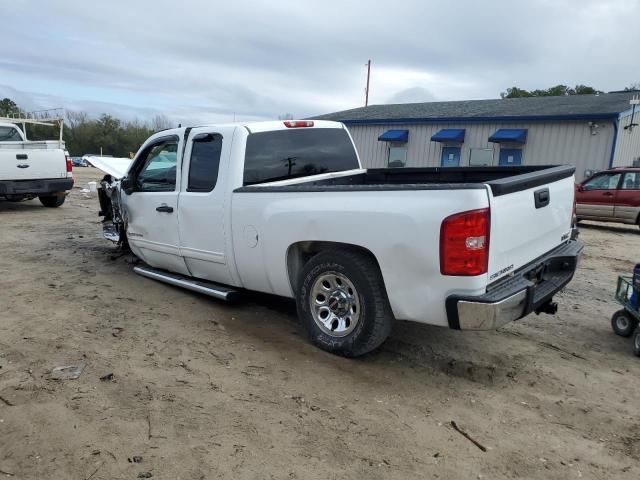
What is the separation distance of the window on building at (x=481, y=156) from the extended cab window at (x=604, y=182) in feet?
23.5

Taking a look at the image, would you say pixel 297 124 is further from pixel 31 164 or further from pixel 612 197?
pixel 612 197

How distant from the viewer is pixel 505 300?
10.4 ft

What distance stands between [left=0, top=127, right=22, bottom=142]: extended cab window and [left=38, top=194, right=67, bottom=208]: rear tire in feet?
4.95

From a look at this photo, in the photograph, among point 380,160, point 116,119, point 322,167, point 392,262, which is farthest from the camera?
point 116,119

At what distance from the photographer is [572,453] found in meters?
2.83

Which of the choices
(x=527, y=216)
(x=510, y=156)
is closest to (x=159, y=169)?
(x=527, y=216)

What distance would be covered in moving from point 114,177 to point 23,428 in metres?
4.40

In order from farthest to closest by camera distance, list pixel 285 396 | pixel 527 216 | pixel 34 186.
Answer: pixel 34 186 < pixel 527 216 < pixel 285 396

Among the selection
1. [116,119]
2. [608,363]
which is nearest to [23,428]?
[608,363]

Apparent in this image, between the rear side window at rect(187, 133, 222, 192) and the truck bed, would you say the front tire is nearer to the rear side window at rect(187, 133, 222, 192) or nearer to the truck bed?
the truck bed

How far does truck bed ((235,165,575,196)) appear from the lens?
10.9 ft

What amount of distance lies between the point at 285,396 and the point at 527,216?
6.88 feet

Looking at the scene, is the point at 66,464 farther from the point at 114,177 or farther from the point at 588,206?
the point at 588,206

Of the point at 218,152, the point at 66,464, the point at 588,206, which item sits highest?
the point at 218,152
